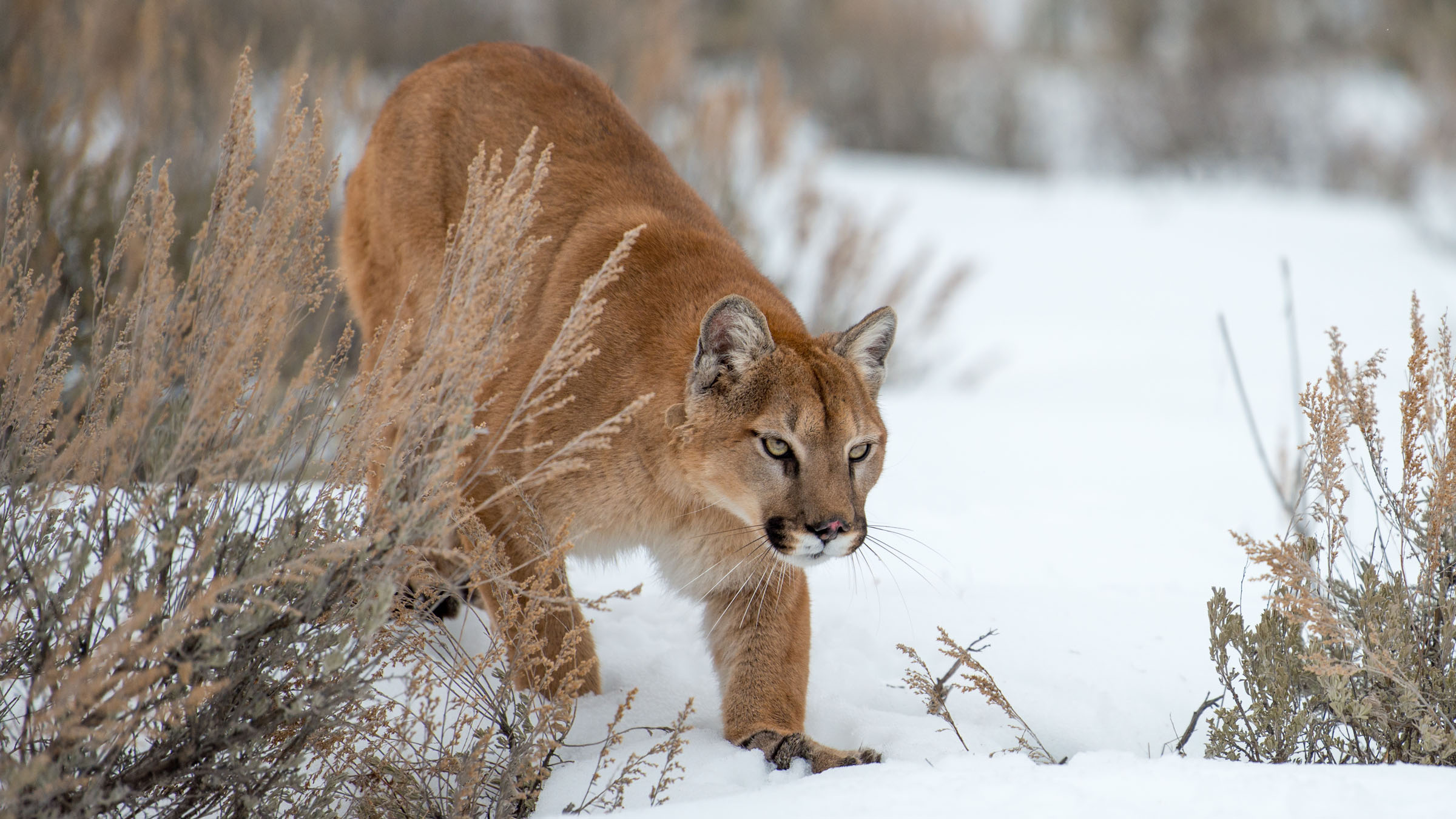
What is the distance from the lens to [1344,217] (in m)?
11.7

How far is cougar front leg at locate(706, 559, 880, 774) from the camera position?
10.1ft

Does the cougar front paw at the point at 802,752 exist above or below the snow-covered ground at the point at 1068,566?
below

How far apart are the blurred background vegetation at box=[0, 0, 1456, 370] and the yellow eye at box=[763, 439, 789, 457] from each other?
2913 millimetres

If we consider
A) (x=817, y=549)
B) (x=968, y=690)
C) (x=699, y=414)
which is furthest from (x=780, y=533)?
(x=968, y=690)

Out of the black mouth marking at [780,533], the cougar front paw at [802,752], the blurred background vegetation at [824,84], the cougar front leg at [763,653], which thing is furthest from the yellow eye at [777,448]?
the blurred background vegetation at [824,84]

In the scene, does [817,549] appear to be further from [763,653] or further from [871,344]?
[871,344]

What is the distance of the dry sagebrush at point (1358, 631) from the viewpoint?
97.7 inches

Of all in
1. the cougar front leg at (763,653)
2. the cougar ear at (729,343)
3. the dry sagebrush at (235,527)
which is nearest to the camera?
the dry sagebrush at (235,527)

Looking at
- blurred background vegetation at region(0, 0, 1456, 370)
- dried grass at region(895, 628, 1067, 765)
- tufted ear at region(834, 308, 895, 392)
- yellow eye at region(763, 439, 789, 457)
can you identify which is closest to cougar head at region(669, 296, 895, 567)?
yellow eye at region(763, 439, 789, 457)

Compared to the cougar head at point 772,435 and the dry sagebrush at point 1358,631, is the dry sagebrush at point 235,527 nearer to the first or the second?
the cougar head at point 772,435

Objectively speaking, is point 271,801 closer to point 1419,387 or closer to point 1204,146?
point 1419,387

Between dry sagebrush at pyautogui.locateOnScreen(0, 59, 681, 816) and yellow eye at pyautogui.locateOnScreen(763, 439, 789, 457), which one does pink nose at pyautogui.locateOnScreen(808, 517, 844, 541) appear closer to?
yellow eye at pyautogui.locateOnScreen(763, 439, 789, 457)

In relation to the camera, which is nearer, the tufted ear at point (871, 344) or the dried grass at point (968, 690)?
the dried grass at point (968, 690)

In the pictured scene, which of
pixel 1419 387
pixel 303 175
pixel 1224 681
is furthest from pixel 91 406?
pixel 1419 387
